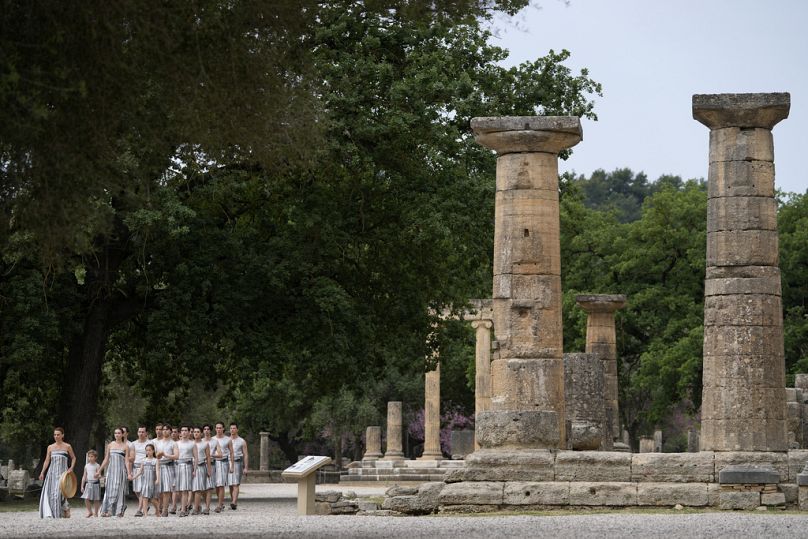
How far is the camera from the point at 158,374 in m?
33.3

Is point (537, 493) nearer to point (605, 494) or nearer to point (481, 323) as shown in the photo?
point (605, 494)

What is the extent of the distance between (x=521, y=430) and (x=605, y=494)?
6.07 feet

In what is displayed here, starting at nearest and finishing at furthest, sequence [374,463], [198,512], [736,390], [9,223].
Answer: [9,223] → [736,390] → [198,512] → [374,463]

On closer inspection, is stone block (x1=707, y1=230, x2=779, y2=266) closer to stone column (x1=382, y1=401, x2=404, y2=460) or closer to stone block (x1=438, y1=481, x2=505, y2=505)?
stone block (x1=438, y1=481, x2=505, y2=505)

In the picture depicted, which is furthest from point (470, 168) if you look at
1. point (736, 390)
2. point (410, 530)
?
point (410, 530)

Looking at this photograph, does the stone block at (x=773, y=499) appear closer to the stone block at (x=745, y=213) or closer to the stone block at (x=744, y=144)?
the stone block at (x=745, y=213)

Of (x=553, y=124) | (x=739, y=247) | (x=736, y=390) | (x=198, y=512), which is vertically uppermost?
(x=553, y=124)

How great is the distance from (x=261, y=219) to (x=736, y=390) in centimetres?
1238

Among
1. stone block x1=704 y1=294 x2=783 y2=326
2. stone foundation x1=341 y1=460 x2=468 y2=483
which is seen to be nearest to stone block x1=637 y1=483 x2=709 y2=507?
stone block x1=704 y1=294 x2=783 y2=326

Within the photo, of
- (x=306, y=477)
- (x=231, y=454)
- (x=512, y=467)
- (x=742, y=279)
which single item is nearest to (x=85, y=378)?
(x=231, y=454)

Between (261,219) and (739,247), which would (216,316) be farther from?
(739,247)

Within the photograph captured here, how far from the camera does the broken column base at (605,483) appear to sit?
20984 mm

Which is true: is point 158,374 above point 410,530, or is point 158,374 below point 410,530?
above

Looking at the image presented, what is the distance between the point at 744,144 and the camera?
23391mm
